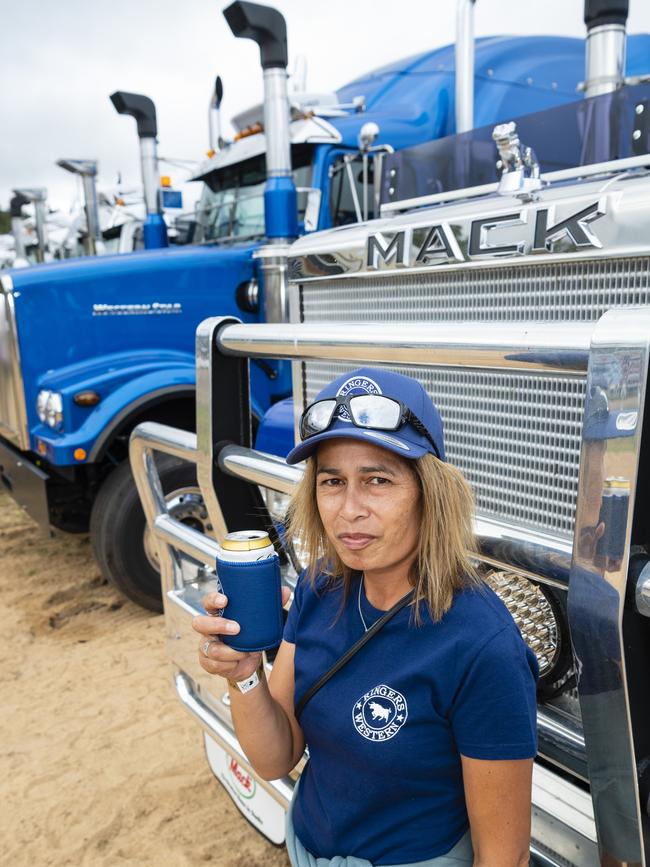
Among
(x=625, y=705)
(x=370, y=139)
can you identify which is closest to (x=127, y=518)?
(x=370, y=139)

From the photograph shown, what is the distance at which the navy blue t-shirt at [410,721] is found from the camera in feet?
3.82

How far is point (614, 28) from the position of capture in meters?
2.51

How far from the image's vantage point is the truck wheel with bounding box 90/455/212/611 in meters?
4.17

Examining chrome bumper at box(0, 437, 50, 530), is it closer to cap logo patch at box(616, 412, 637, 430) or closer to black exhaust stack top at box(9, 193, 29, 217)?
cap logo patch at box(616, 412, 637, 430)

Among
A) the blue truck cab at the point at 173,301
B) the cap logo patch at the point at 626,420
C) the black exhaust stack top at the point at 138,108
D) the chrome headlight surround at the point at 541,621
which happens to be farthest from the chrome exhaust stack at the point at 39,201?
the cap logo patch at the point at 626,420

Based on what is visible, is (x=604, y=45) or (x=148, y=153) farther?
(x=148, y=153)

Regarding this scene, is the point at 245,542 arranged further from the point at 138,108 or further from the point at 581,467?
the point at 138,108

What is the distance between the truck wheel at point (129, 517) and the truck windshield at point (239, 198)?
1691 millimetres

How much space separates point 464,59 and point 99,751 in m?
3.13

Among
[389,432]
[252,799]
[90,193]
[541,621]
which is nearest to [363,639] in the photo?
[389,432]

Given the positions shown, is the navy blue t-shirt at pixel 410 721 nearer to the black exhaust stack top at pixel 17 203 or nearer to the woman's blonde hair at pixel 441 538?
the woman's blonde hair at pixel 441 538

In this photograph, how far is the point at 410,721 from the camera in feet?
4.00

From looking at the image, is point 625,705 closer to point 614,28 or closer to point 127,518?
point 614,28

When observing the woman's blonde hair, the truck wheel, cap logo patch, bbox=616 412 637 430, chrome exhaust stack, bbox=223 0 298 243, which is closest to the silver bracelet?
the woman's blonde hair
